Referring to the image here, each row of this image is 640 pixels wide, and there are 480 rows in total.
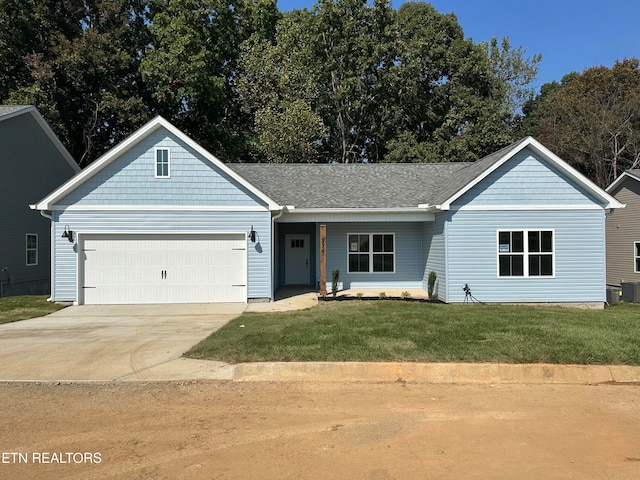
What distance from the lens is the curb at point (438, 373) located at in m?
6.86

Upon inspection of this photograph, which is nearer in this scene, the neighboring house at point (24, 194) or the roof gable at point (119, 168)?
the roof gable at point (119, 168)

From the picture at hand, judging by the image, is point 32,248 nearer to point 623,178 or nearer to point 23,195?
point 23,195

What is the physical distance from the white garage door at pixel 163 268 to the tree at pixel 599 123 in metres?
27.5

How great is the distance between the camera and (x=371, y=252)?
17.2 m

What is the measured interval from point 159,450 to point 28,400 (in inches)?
104

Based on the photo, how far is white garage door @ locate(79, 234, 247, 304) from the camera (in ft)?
47.5

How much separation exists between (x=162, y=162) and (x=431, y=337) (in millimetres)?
9931

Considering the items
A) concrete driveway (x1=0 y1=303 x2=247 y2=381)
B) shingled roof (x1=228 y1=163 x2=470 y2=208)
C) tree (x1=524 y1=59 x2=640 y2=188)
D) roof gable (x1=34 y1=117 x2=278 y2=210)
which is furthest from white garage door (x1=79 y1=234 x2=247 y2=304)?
tree (x1=524 y1=59 x2=640 y2=188)

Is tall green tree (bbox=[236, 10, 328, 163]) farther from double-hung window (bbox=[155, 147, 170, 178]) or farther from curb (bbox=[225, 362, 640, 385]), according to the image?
curb (bbox=[225, 362, 640, 385])

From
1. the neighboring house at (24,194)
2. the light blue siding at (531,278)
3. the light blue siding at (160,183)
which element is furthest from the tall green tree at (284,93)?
the light blue siding at (531,278)

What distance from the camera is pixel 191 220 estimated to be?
47.6 ft

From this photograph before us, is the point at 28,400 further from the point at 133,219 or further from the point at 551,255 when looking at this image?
the point at 551,255

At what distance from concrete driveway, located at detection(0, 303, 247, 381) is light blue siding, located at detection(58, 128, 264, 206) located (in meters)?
3.25

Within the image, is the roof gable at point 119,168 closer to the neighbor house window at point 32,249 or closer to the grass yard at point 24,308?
the grass yard at point 24,308
